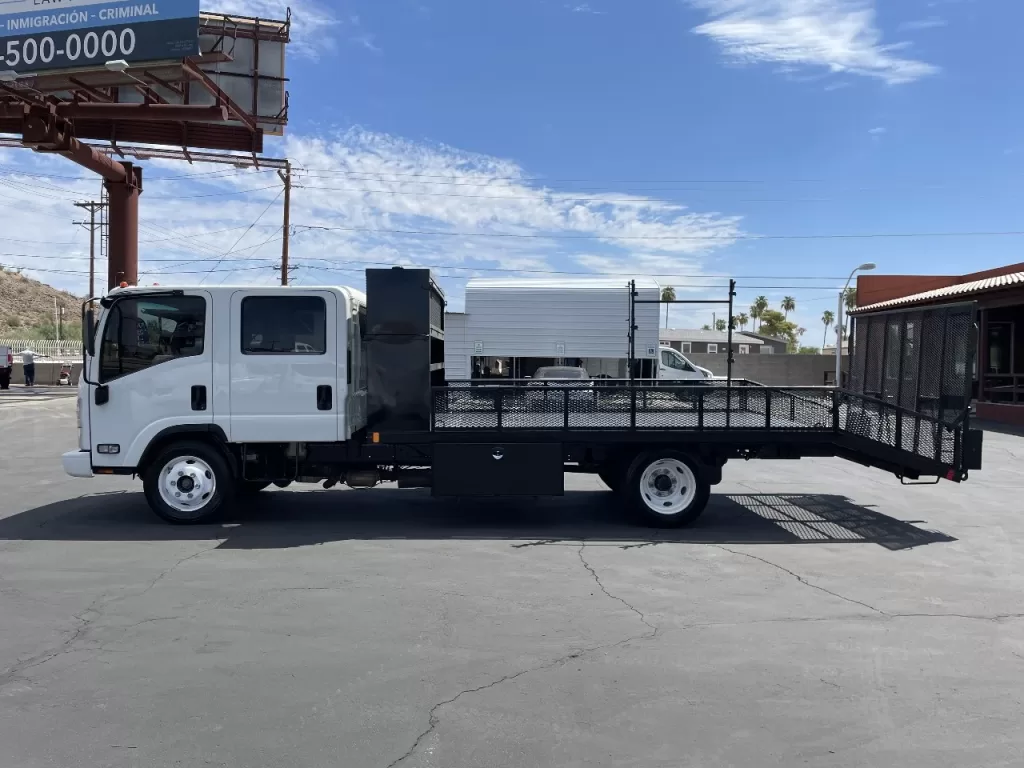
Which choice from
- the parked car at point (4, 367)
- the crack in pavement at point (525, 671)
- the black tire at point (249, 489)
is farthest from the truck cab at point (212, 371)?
the parked car at point (4, 367)

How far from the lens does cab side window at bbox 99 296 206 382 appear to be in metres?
7.68

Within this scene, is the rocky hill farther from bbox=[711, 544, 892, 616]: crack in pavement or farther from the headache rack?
bbox=[711, 544, 892, 616]: crack in pavement

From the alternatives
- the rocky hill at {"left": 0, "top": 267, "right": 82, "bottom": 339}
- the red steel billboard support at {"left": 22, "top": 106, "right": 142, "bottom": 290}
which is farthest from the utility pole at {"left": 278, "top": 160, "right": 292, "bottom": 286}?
the rocky hill at {"left": 0, "top": 267, "right": 82, "bottom": 339}

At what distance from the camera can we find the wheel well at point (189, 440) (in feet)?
25.5

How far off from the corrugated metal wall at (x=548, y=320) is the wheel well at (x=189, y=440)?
676 inches

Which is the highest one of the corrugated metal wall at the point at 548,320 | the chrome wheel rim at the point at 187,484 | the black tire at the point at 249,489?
the corrugated metal wall at the point at 548,320

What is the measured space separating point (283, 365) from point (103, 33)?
63.2 ft

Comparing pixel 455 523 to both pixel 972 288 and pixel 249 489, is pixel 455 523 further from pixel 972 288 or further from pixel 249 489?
pixel 972 288

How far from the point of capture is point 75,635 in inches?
194

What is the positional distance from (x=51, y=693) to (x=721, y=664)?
376 centimetres

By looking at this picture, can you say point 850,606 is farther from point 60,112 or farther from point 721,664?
point 60,112

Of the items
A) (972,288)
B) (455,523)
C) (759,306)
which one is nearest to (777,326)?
(759,306)

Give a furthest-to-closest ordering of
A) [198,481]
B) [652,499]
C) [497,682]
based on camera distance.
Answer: [652,499]
[198,481]
[497,682]

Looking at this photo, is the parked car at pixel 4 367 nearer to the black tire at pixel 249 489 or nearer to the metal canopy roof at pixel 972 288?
the black tire at pixel 249 489
